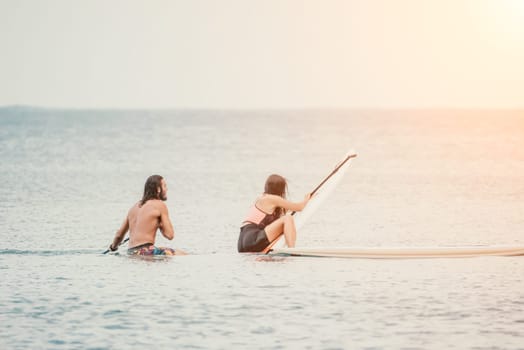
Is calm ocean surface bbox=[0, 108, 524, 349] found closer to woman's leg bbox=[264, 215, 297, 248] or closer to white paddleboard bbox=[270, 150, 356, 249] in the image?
woman's leg bbox=[264, 215, 297, 248]

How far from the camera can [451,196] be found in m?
30.2

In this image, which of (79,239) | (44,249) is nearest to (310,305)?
(44,249)

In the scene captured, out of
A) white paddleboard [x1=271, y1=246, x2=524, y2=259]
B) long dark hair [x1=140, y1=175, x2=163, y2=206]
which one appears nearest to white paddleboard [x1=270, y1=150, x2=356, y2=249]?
white paddleboard [x1=271, y1=246, x2=524, y2=259]

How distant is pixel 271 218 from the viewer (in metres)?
14.6

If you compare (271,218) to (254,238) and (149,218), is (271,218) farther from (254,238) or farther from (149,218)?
(149,218)

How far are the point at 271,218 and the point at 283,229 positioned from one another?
8.3 inches

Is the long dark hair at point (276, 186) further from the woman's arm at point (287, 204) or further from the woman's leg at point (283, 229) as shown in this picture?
the woman's leg at point (283, 229)

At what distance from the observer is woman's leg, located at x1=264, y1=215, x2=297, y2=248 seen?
567 inches

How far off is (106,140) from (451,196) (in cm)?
4921

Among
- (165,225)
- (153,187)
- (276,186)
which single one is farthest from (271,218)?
(153,187)

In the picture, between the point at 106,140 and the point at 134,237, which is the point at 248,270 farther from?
the point at 106,140

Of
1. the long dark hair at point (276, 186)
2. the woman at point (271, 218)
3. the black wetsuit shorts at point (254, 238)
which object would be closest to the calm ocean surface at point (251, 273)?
the black wetsuit shorts at point (254, 238)

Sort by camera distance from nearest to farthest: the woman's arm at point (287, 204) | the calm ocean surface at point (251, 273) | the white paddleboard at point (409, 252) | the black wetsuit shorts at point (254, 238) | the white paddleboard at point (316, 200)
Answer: the calm ocean surface at point (251, 273) → the woman's arm at point (287, 204) → the black wetsuit shorts at point (254, 238) → the white paddleboard at point (409, 252) → the white paddleboard at point (316, 200)

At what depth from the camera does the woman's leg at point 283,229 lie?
14.4 metres
